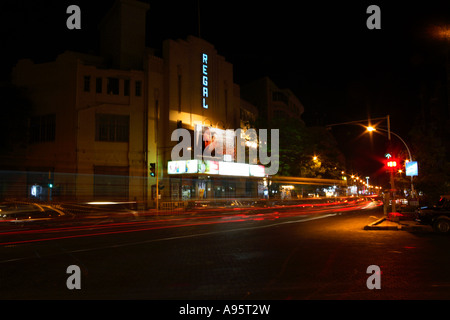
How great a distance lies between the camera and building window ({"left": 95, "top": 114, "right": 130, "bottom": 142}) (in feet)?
122

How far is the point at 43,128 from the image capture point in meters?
37.9

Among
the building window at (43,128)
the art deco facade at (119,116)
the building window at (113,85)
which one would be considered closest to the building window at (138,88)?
the art deco facade at (119,116)

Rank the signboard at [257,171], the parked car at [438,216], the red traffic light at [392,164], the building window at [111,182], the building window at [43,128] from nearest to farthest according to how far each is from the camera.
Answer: the parked car at [438,216] < the red traffic light at [392,164] < the building window at [111,182] < the building window at [43,128] < the signboard at [257,171]

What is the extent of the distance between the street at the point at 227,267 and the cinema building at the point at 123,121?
22925mm

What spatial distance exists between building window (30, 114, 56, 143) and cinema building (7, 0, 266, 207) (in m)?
0.11

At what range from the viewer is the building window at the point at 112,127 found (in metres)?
37.1

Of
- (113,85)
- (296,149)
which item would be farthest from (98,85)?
(296,149)

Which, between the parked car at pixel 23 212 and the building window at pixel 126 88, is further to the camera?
the building window at pixel 126 88

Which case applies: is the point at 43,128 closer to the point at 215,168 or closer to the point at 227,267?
the point at 215,168

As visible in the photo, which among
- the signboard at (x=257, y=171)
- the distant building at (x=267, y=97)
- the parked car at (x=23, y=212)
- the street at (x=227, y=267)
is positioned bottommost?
the street at (x=227, y=267)

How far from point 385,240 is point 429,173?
18.1 meters

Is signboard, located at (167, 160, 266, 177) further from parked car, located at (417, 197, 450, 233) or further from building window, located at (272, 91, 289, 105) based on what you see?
building window, located at (272, 91, 289, 105)

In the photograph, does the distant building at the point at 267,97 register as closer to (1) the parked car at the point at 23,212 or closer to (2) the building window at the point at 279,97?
(2) the building window at the point at 279,97

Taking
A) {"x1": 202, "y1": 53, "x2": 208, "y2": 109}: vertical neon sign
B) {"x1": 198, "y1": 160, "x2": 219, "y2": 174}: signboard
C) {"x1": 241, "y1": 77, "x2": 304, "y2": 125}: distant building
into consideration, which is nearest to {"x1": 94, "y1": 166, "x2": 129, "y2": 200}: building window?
{"x1": 198, "y1": 160, "x2": 219, "y2": 174}: signboard
